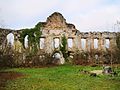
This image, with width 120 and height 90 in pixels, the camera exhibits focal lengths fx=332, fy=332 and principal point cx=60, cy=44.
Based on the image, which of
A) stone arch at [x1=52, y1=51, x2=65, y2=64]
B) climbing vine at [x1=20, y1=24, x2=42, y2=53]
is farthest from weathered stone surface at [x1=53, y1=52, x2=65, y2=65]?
climbing vine at [x1=20, y1=24, x2=42, y2=53]

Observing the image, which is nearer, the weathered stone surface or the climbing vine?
the weathered stone surface

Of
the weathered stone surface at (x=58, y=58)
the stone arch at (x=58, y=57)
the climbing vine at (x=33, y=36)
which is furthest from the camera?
the climbing vine at (x=33, y=36)

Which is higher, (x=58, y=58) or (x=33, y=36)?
(x=33, y=36)

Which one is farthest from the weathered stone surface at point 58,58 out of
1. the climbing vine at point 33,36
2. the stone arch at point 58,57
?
the climbing vine at point 33,36

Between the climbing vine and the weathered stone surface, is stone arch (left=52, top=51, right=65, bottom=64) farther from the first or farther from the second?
the climbing vine

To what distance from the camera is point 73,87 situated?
61.1ft

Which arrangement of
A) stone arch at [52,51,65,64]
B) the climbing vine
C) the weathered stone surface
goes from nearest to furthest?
stone arch at [52,51,65,64] → the weathered stone surface → the climbing vine

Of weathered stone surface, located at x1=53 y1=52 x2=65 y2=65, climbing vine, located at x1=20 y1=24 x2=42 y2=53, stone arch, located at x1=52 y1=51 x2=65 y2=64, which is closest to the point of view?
stone arch, located at x1=52 y1=51 x2=65 y2=64

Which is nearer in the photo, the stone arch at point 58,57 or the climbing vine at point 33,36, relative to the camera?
the stone arch at point 58,57

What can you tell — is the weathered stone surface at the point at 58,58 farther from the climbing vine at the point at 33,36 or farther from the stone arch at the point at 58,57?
the climbing vine at the point at 33,36

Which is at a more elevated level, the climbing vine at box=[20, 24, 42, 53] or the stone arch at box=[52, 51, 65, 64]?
the climbing vine at box=[20, 24, 42, 53]

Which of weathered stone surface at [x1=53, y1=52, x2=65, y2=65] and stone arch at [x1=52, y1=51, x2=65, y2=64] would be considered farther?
weathered stone surface at [x1=53, y1=52, x2=65, y2=65]

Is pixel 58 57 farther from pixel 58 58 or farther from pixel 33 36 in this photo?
pixel 33 36

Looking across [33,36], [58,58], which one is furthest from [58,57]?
[33,36]
